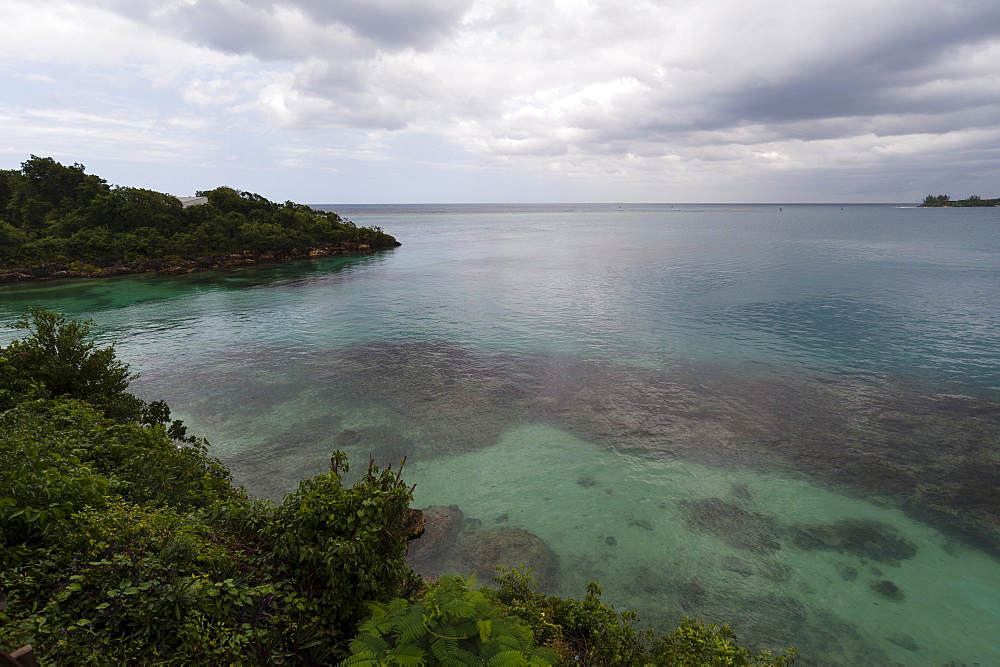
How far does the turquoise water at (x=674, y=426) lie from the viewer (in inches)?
536

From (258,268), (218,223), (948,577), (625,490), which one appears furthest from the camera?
(218,223)

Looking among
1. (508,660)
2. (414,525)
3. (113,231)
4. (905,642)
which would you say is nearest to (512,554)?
(414,525)

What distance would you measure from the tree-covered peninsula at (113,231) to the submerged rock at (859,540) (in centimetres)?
8640

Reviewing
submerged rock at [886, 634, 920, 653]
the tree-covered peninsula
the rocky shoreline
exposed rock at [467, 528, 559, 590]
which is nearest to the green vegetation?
exposed rock at [467, 528, 559, 590]

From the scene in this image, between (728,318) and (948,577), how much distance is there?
32.4 metres

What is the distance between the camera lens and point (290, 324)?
4262 cm

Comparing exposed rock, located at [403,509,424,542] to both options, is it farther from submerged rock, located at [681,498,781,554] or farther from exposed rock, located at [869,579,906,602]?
exposed rock, located at [869,579,906,602]

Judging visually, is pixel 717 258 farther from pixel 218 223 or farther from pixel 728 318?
pixel 218 223

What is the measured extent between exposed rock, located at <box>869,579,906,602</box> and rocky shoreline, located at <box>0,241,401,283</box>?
8762 centimetres

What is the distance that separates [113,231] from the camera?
244ft

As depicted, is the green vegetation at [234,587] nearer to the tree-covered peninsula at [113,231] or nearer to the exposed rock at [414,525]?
the exposed rock at [414,525]

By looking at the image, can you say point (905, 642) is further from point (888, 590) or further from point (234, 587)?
point (234, 587)

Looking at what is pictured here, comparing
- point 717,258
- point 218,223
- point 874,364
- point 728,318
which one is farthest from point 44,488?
point 717,258

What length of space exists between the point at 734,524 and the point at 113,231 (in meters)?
97.5
